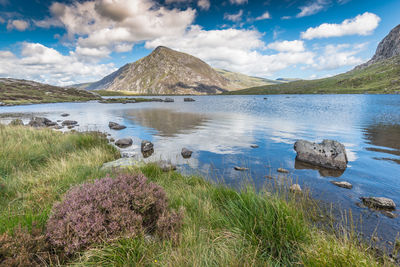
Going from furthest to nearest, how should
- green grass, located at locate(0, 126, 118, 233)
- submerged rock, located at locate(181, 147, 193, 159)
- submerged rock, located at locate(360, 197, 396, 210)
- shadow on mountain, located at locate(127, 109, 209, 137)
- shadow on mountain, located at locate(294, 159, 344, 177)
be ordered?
shadow on mountain, located at locate(127, 109, 209, 137) < submerged rock, located at locate(181, 147, 193, 159) < shadow on mountain, located at locate(294, 159, 344, 177) < submerged rock, located at locate(360, 197, 396, 210) < green grass, located at locate(0, 126, 118, 233)

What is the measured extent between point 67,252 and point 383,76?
212944mm

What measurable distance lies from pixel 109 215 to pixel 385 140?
2522 cm

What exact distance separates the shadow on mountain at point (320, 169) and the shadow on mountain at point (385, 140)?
5132 millimetres

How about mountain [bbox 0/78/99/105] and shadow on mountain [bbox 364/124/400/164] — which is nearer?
shadow on mountain [bbox 364/124/400/164]

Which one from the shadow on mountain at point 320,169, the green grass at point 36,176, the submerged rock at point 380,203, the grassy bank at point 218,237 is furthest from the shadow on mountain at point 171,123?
the submerged rock at point 380,203

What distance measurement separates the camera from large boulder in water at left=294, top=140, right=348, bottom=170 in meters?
12.1

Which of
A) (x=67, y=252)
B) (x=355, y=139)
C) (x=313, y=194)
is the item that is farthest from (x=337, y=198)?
(x=355, y=139)

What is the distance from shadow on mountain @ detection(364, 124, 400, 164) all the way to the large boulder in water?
13.0 ft

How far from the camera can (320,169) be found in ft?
39.5

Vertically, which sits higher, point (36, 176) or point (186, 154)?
point (36, 176)

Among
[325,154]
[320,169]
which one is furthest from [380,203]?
[325,154]

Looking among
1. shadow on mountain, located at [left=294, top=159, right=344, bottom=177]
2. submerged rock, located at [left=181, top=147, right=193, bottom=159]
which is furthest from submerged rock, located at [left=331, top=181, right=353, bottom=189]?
submerged rock, located at [left=181, top=147, right=193, bottom=159]

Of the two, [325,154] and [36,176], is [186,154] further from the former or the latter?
[325,154]

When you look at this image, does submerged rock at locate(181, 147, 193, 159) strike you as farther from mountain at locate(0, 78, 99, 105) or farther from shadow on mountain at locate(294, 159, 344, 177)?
mountain at locate(0, 78, 99, 105)
